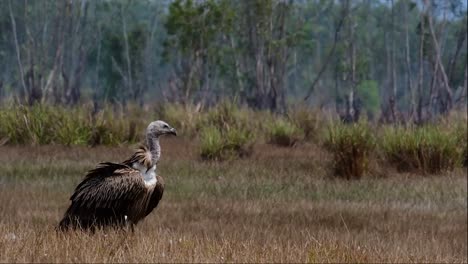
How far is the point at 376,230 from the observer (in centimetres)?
1019

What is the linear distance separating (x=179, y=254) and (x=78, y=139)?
43.6 ft

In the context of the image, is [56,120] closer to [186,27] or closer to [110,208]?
[110,208]

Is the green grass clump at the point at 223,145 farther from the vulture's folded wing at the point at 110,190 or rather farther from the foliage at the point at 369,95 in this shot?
the foliage at the point at 369,95

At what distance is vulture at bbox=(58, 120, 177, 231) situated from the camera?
22.9 feet

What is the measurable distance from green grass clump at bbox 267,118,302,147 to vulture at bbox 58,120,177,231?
43.3 feet

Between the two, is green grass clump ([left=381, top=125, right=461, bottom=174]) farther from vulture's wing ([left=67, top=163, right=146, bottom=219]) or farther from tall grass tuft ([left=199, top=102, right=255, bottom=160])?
vulture's wing ([left=67, top=163, right=146, bottom=219])

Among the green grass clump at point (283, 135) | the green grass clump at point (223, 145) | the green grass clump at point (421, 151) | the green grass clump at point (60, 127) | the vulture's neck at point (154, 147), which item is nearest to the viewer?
the vulture's neck at point (154, 147)

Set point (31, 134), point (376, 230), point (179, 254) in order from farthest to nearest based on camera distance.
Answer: point (31, 134)
point (376, 230)
point (179, 254)

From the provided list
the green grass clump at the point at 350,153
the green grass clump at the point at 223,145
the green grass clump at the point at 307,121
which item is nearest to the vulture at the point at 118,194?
the green grass clump at the point at 350,153

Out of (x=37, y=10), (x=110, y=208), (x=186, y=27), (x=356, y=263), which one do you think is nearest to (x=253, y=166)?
(x=110, y=208)

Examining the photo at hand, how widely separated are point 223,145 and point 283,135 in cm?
371

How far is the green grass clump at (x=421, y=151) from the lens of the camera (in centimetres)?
1552

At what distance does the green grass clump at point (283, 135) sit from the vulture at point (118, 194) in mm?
13201

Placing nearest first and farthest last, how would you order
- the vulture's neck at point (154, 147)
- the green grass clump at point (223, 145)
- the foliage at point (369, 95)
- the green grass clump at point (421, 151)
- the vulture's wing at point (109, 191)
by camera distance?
the vulture's wing at point (109, 191) → the vulture's neck at point (154, 147) → the green grass clump at point (421, 151) → the green grass clump at point (223, 145) → the foliage at point (369, 95)
